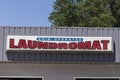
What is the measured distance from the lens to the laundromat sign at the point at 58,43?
24.5 m

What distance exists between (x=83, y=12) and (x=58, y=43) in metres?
29.5

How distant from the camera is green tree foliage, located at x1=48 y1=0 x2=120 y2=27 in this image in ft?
174

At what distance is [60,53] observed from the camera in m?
24.8

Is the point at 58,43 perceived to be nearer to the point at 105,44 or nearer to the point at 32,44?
the point at 32,44

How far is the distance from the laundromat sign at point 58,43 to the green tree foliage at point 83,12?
27.2 m

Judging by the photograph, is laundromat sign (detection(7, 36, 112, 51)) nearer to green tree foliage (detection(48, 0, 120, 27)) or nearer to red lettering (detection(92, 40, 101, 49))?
red lettering (detection(92, 40, 101, 49))

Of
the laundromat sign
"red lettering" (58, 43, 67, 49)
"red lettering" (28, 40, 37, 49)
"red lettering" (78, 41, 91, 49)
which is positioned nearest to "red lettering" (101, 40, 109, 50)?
the laundromat sign

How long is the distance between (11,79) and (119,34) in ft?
21.8

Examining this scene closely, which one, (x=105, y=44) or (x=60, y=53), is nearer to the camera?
(x=105, y=44)

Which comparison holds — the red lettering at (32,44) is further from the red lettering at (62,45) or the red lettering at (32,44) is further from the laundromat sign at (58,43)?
the red lettering at (62,45)

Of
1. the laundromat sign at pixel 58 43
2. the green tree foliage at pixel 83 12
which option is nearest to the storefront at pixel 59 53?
the laundromat sign at pixel 58 43

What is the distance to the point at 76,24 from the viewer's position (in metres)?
54.2

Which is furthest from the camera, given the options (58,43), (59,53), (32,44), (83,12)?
(83,12)

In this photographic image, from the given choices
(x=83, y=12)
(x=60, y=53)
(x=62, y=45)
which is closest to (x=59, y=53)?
(x=60, y=53)
